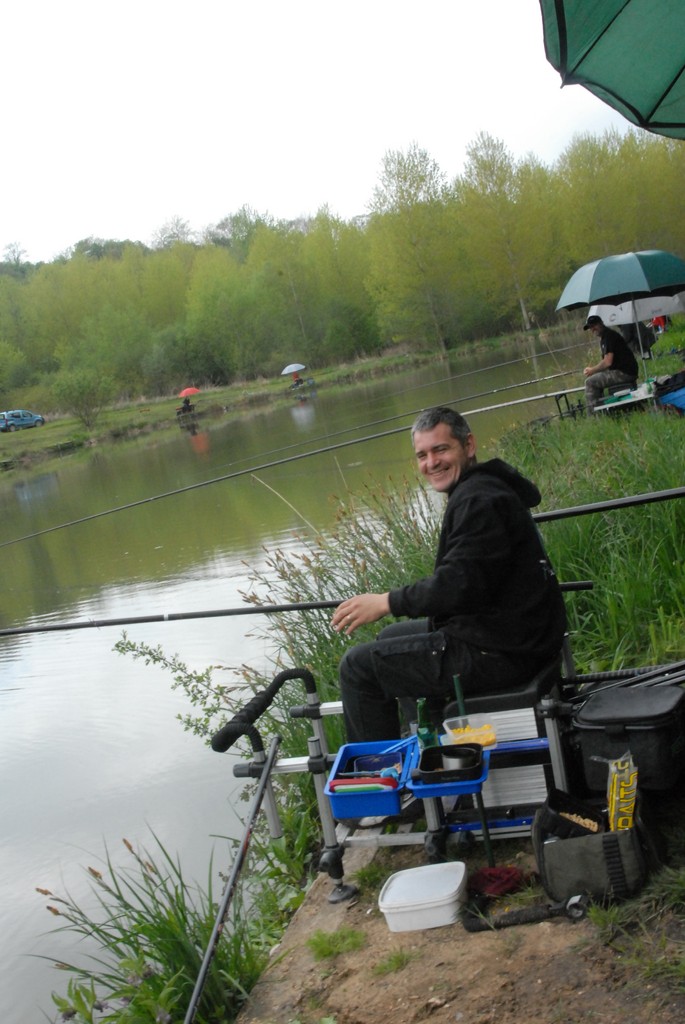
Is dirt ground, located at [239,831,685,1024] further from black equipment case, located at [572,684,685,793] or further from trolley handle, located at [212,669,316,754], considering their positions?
→ trolley handle, located at [212,669,316,754]

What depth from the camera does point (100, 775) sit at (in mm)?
5805

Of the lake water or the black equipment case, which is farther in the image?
the lake water

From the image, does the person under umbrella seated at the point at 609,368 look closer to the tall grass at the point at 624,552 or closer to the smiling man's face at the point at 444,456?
the tall grass at the point at 624,552

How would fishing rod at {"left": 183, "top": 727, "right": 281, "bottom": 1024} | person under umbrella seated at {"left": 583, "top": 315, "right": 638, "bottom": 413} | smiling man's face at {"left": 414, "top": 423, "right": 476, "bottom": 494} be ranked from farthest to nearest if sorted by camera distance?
person under umbrella seated at {"left": 583, "top": 315, "right": 638, "bottom": 413} → smiling man's face at {"left": 414, "top": 423, "right": 476, "bottom": 494} → fishing rod at {"left": 183, "top": 727, "right": 281, "bottom": 1024}

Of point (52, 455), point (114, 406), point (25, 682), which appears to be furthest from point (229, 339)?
point (25, 682)

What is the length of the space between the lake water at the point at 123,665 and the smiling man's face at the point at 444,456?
4.90ft

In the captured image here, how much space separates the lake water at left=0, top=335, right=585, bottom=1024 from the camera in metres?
4.75

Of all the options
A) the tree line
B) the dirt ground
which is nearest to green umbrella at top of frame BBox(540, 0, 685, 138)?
the dirt ground

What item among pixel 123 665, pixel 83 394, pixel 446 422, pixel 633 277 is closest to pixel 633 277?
pixel 633 277

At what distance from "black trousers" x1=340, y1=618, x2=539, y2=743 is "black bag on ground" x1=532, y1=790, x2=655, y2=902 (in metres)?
0.37

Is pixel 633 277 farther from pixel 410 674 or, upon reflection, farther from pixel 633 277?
pixel 410 674

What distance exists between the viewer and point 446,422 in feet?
9.87

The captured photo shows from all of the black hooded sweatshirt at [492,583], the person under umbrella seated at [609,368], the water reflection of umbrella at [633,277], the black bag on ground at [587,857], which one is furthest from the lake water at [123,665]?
the black bag on ground at [587,857]

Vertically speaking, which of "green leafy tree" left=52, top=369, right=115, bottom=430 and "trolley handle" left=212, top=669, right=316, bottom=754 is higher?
"green leafy tree" left=52, top=369, right=115, bottom=430
